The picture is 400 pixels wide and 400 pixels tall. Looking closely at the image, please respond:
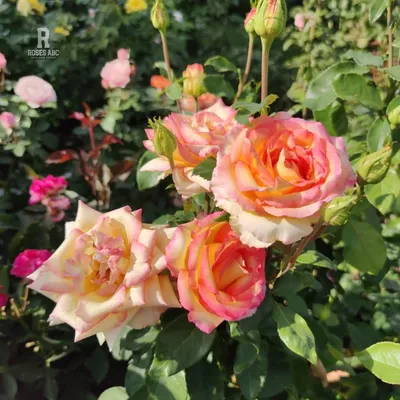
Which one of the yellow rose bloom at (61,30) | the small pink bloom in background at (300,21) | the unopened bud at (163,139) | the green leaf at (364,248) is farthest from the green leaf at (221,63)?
the small pink bloom in background at (300,21)

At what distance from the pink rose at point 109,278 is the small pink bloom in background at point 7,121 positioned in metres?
0.84

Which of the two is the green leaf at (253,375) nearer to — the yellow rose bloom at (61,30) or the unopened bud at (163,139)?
the unopened bud at (163,139)

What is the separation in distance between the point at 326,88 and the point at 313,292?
1.66 ft

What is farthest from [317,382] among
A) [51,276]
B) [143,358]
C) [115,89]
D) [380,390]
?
[115,89]

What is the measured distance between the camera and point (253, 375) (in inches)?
27.3

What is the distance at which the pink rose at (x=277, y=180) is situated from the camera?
1.59 feet

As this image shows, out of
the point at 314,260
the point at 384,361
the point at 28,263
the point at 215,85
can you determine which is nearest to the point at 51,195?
the point at 28,263

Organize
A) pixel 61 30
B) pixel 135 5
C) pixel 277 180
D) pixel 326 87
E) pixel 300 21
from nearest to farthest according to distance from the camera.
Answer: pixel 277 180 → pixel 326 87 → pixel 61 30 → pixel 135 5 → pixel 300 21

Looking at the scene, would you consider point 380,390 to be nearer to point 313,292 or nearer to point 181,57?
point 313,292

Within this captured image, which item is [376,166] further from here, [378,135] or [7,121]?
[7,121]

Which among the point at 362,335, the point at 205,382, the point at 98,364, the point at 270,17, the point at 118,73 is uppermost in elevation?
the point at 270,17

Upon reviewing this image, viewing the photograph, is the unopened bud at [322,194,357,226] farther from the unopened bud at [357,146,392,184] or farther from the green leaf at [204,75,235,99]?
the green leaf at [204,75,235,99]

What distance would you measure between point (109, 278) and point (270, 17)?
381 mm

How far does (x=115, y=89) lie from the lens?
5.13 ft
